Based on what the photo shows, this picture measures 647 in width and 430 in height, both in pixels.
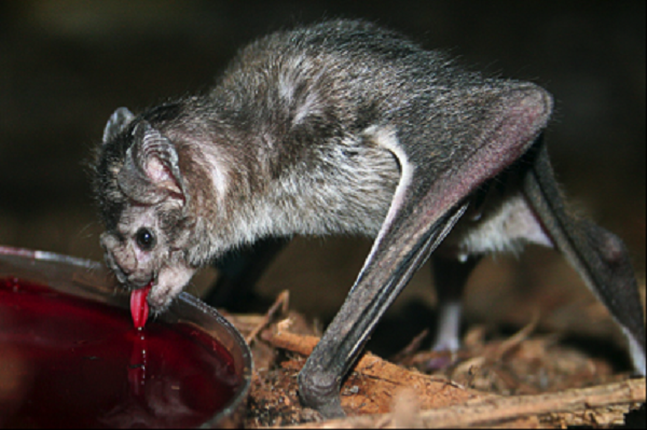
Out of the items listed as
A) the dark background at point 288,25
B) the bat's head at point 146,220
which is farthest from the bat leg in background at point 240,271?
the bat's head at point 146,220

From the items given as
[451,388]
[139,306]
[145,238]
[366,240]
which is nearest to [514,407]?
[451,388]

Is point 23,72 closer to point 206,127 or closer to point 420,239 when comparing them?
point 206,127

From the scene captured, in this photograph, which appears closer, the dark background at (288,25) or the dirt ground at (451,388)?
the dirt ground at (451,388)

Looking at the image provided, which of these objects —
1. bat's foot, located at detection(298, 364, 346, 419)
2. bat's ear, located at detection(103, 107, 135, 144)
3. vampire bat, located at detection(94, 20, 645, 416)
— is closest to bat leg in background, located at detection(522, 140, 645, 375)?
vampire bat, located at detection(94, 20, 645, 416)

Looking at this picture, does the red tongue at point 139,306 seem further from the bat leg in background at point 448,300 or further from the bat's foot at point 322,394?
the bat leg in background at point 448,300

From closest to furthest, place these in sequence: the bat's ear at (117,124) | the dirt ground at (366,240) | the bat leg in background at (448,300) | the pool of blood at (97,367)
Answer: the pool of blood at (97,367)
the dirt ground at (366,240)
the bat's ear at (117,124)
the bat leg in background at (448,300)

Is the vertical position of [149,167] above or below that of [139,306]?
above

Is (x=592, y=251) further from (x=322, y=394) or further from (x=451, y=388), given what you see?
(x=322, y=394)
